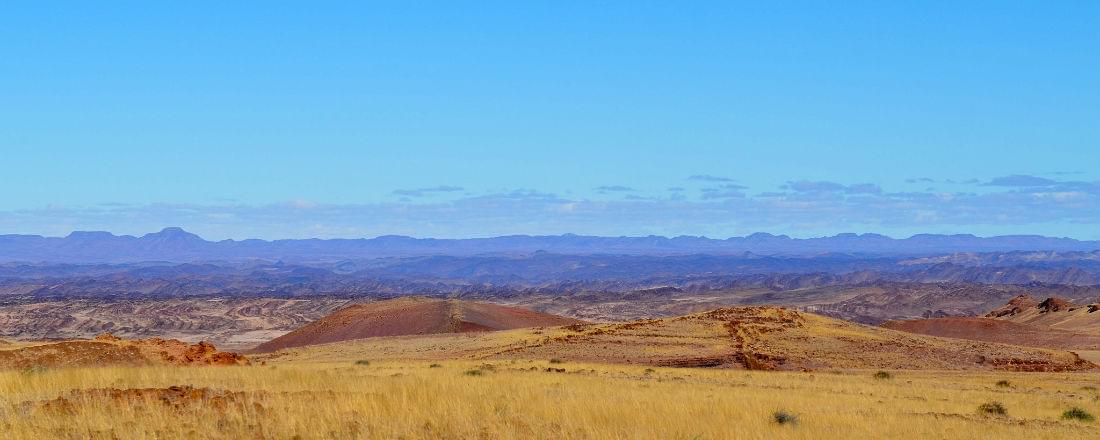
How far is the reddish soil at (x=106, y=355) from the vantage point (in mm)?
25391

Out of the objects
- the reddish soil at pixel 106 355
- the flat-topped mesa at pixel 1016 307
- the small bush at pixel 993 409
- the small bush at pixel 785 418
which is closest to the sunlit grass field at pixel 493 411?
the small bush at pixel 785 418

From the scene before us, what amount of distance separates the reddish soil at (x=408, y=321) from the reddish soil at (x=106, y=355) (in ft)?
116

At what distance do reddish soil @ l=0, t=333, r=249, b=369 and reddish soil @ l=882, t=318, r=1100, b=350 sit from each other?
4717 cm

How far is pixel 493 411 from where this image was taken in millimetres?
13836

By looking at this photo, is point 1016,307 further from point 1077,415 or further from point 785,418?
point 785,418

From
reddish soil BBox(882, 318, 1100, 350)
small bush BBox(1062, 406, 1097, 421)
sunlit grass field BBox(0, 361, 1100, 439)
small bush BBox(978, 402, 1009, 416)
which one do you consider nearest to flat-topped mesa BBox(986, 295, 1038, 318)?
reddish soil BBox(882, 318, 1100, 350)

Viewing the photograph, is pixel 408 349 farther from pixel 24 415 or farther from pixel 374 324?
pixel 24 415

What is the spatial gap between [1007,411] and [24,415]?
51.6 feet

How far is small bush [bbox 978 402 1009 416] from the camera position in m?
18.7

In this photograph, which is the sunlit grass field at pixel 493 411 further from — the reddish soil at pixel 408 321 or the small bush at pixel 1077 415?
the reddish soil at pixel 408 321

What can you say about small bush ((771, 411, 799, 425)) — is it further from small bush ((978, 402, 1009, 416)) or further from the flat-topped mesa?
the flat-topped mesa

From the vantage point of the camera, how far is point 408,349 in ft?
151

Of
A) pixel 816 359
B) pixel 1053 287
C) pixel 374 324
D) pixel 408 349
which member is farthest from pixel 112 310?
pixel 1053 287

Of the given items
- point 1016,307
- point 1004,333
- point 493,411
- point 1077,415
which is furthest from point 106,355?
point 1016,307
